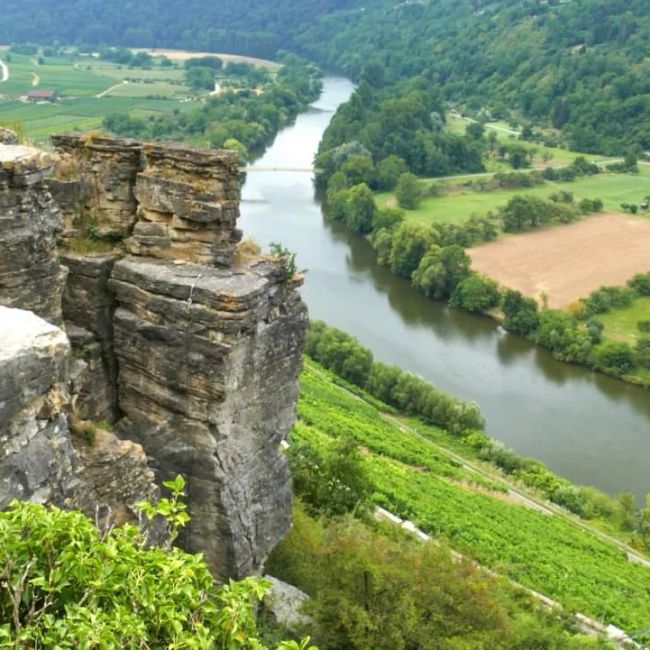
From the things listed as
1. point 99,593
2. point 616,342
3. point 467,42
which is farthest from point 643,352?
point 467,42

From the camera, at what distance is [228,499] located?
1256 centimetres

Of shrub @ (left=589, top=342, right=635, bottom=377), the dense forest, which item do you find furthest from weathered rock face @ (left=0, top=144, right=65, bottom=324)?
the dense forest

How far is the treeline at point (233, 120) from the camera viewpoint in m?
82.1

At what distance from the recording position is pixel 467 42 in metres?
137

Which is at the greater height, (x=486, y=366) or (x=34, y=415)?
(x=34, y=415)

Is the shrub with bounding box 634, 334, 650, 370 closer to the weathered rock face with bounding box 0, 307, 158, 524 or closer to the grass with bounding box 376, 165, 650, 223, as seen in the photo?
the grass with bounding box 376, 165, 650, 223

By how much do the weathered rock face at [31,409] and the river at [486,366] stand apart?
26.9m

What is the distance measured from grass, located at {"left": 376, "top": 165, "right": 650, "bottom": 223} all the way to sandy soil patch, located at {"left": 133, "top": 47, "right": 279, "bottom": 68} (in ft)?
290

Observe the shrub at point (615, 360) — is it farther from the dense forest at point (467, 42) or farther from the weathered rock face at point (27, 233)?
the dense forest at point (467, 42)

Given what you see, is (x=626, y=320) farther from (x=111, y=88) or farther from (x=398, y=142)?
(x=111, y=88)

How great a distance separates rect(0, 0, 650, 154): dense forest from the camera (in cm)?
10275

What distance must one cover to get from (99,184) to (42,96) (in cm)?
9392

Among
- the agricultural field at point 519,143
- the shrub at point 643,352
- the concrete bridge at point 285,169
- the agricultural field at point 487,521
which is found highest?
the agricultural field at point 487,521

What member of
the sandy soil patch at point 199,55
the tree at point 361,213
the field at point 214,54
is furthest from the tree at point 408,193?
the sandy soil patch at point 199,55
